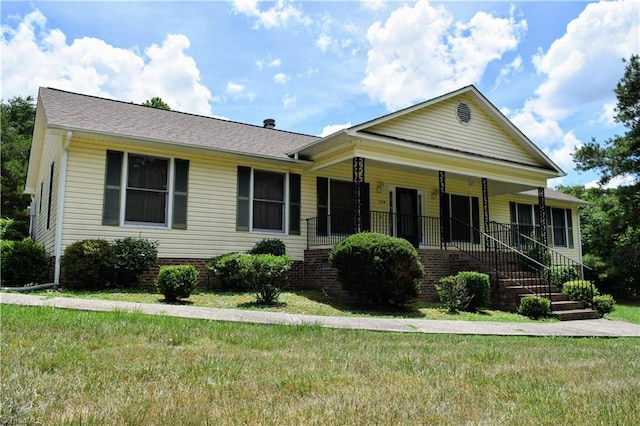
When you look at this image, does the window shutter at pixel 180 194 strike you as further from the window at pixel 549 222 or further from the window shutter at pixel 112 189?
the window at pixel 549 222

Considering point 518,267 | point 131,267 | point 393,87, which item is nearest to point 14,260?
Answer: point 131,267

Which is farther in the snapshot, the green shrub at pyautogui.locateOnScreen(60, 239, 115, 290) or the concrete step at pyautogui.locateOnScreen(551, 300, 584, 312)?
the concrete step at pyautogui.locateOnScreen(551, 300, 584, 312)

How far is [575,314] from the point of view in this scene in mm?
11391

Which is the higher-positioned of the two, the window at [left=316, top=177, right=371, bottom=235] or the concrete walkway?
the window at [left=316, top=177, right=371, bottom=235]

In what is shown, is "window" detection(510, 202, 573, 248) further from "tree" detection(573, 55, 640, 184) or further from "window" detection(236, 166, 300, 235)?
"window" detection(236, 166, 300, 235)

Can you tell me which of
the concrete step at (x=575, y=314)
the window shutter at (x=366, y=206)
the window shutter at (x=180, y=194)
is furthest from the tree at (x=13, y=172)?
the concrete step at (x=575, y=314)

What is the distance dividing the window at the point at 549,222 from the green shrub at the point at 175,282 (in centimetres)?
1461

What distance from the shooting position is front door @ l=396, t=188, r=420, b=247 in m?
16.4

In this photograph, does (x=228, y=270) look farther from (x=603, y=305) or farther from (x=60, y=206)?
(x=603, y=305)

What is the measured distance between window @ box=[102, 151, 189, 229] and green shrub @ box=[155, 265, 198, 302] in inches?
109

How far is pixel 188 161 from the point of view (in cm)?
1280

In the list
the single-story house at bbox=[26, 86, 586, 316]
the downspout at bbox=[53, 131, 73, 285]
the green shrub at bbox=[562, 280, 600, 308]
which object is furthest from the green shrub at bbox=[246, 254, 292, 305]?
the green shrub at bbox=[562, 280, 600, 308]

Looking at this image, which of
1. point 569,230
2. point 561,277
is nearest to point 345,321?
point 561,277

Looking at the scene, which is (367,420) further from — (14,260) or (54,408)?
(14,260)
